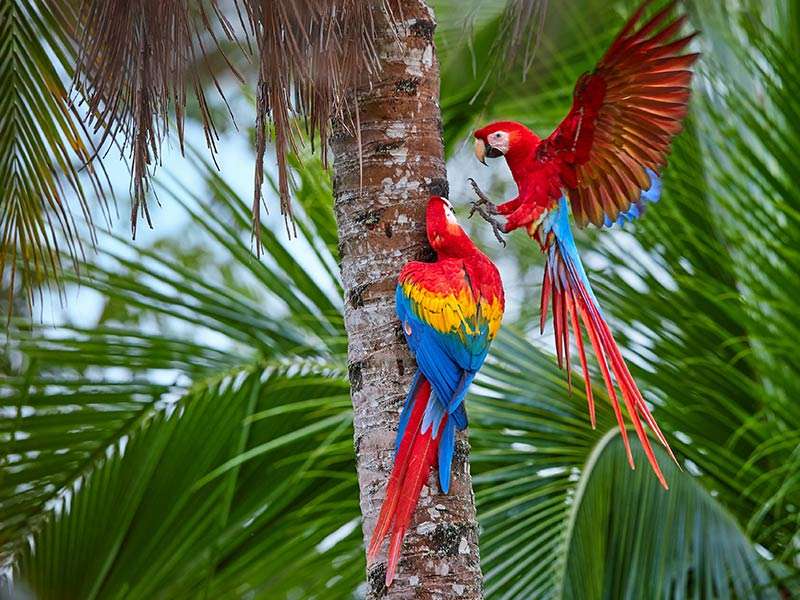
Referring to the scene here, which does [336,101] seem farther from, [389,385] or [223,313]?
[223,313]

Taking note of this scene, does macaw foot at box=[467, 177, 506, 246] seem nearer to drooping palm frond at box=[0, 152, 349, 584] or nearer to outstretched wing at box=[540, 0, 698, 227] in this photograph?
outstretched wing at box=[540, 0, 698, 227]

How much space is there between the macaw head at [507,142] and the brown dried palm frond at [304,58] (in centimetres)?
20

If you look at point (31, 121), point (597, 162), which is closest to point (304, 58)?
point (597, 162)

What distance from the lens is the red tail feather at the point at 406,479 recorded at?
1385 millimetres

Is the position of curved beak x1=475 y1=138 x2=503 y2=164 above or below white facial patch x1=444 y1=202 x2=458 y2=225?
above

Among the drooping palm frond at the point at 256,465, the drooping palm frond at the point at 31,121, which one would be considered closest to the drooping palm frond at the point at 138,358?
the drooping palm frond at the point at 256,465

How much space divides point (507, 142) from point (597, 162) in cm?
14

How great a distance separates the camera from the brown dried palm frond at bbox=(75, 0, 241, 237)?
162cm

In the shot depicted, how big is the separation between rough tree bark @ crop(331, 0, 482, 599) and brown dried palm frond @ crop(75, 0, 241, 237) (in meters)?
0.24

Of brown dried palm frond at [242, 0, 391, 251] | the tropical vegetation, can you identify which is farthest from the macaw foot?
the tropical vegetation

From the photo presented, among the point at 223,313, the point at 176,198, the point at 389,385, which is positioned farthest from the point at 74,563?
the point at 389,385

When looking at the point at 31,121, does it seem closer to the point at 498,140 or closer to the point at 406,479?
the point at 498,140

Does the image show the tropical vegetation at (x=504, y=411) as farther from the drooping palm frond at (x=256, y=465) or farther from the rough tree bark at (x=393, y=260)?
the rough tree bark at (x=393, y=260)

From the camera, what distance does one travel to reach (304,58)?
157 cm
